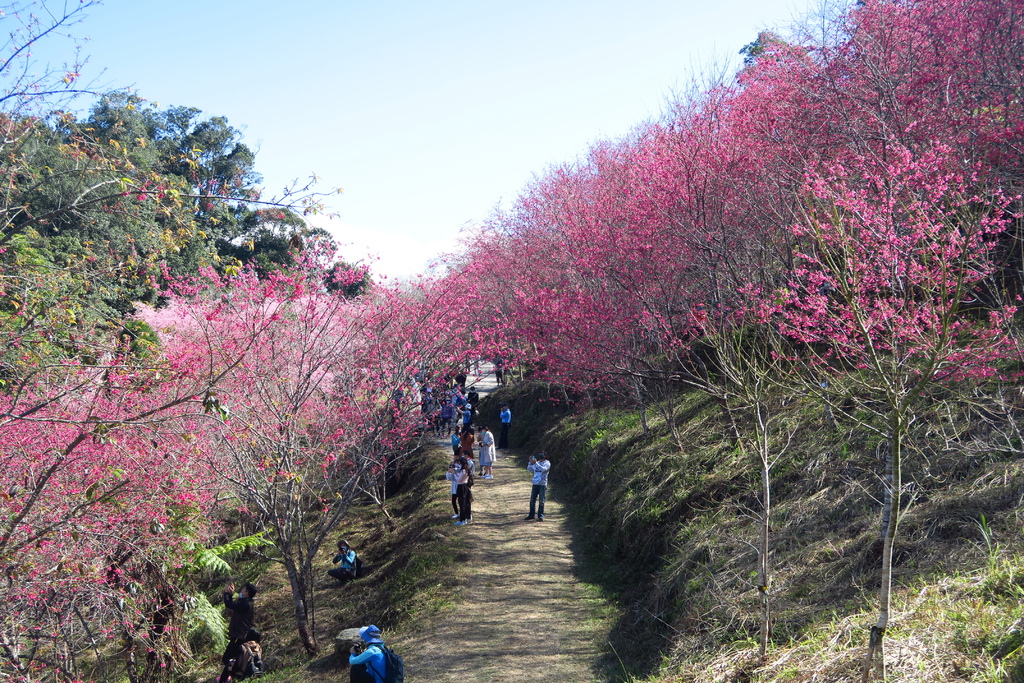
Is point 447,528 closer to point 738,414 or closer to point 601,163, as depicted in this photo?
point 738,414

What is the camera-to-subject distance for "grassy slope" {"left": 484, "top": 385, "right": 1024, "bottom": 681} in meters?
5.70

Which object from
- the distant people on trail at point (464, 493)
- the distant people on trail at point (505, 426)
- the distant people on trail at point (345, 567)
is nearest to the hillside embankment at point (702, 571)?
the distant people on trail at point (345, 567)

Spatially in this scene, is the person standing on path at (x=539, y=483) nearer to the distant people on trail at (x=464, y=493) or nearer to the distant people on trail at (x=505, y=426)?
the distant people on trail at (x=464, y=493)

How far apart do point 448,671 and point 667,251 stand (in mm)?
8353

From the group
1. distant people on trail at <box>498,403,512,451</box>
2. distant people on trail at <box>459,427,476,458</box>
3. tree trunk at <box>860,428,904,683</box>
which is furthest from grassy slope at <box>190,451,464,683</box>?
tree trunk at <box>860,428,904,683</box>

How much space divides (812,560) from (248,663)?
335 inches

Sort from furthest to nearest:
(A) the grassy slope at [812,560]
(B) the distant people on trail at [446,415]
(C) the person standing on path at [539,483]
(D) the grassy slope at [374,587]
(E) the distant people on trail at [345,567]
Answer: (B) the distant people on trail at [446,415]
(E) the distant people on trail at [345,567]
(C) the person standing on path at [539,483]
(D) the grassy slope at [374,587]
(A) the grassy slope at [812,560]

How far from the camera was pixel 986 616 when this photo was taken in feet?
18.1

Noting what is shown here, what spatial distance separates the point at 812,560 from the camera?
8.18 m

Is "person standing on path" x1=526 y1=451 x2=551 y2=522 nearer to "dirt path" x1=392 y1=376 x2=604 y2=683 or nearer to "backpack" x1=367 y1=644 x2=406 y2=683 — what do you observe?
"dirt path" x1=392 y1=376 x2=604 y2=683

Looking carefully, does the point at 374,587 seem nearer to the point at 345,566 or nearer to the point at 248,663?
the point at 345,566

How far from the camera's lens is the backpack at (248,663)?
36.4ft

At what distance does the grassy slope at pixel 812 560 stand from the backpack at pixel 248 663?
5.71m

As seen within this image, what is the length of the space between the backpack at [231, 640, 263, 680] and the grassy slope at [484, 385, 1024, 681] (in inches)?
225
